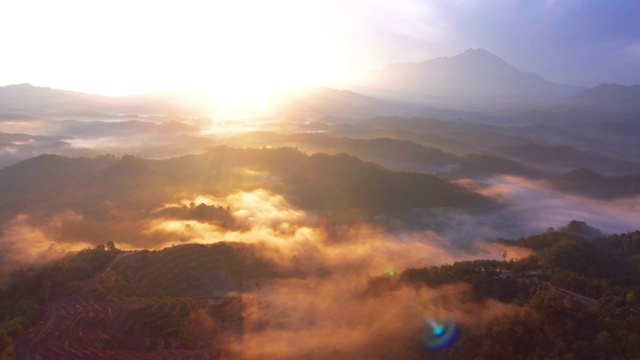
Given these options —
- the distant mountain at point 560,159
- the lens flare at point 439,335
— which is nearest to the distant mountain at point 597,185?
the distant mountain at point 560,159

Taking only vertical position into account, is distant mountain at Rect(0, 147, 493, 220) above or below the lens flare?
below

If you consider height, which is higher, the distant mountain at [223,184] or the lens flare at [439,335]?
the lens flare at [439,335]

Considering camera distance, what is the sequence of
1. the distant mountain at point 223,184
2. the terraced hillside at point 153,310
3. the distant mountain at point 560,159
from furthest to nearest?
the distant mountain at point 560,159, the distant mountain at point 223,184, the terraced hillside at point 153,310

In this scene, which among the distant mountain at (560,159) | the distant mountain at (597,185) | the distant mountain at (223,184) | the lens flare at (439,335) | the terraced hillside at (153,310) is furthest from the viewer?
the distant mountain at (560,159)

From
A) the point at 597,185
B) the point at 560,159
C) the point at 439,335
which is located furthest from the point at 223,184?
the point at 560,159

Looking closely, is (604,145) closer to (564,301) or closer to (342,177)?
(342,177)

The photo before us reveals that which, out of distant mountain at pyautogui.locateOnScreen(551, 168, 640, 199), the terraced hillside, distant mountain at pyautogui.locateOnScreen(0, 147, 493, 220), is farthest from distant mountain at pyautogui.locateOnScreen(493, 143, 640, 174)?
the terraced hillside

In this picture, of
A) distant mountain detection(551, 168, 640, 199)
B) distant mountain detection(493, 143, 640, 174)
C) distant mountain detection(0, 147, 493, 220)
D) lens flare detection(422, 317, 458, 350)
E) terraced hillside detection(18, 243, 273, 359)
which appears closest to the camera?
lens flare detection(422, 317, 458, 350)

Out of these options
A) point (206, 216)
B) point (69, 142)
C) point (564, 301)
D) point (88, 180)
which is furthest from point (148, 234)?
point (69, 142)

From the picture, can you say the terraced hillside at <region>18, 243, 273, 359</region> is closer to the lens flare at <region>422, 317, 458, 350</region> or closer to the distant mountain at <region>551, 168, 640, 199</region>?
the lens flare at <region>422, 317, 458, 350</region>

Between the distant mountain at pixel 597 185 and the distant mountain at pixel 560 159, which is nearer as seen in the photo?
the distant mountain at pixel 597 185

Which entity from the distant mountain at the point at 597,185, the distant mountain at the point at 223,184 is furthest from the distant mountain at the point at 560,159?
the distant mountain at the point at 223,184

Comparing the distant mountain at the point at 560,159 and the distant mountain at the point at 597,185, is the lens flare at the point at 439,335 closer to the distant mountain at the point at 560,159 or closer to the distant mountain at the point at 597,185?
the distant mountain at the point at 597,185
